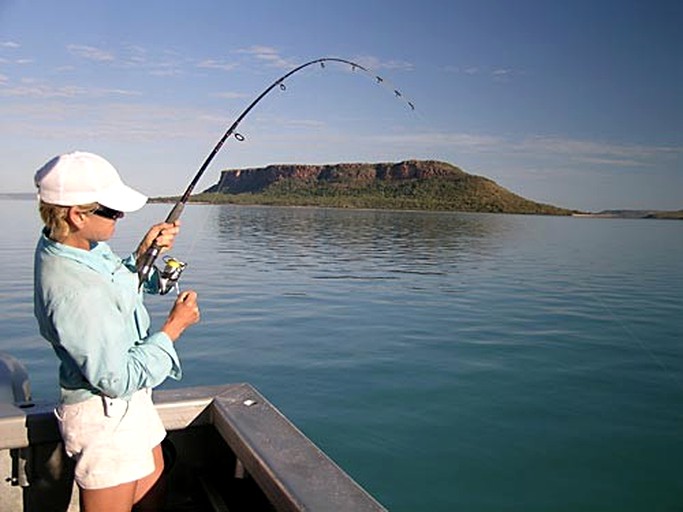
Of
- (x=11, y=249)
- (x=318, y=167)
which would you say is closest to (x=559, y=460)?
(x=11, y=249)

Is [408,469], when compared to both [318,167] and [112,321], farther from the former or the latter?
[318,167]

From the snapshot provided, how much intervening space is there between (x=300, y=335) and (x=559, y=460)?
5.03 m

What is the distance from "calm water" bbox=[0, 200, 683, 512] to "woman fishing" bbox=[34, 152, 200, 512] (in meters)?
3.26

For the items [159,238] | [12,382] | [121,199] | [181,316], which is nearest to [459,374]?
[12,382]

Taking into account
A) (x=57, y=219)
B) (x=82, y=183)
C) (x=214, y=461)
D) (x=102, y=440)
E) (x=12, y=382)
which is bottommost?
(x=214, y=461)

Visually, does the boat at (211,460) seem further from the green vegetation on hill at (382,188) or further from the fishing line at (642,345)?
the green vegetation on hill at (382,188)

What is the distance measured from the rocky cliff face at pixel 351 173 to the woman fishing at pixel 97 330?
13358cm

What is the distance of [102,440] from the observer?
204 cm

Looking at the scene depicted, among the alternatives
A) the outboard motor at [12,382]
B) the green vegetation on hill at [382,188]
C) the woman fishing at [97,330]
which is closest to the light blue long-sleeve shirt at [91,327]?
the woman fishing at [97,330]

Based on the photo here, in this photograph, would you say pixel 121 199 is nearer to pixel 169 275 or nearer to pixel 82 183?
pixel 82 183

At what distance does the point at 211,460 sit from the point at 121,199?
1326 mm

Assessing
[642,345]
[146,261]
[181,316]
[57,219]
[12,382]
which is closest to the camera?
[57,219]

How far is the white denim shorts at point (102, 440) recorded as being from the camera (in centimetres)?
203

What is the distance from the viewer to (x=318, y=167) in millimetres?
146250
